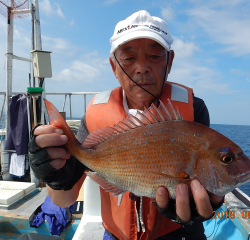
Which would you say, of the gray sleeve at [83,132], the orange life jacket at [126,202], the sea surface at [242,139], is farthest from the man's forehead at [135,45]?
the sea surface at [242,139]

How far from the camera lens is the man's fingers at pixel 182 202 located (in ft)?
4.36

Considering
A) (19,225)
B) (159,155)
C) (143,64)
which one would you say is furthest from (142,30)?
(19,225)

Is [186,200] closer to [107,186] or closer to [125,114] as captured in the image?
[107,186]

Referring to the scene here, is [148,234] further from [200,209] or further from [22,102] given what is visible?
[22,102]

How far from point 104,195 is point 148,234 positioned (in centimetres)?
63

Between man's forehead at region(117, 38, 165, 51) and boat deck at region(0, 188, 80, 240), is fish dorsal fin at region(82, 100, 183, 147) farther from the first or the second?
boat deck at region(0, 188, 80, 240)

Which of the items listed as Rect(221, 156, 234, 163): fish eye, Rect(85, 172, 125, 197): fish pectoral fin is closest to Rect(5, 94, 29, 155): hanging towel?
Rect(85, 172, 125, 197): fish pectoral fin

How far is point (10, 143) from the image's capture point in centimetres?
579

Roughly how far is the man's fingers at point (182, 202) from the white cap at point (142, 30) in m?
1.29

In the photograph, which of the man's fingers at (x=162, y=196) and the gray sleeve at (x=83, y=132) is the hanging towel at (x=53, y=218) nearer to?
the gray sleeve at (x=83, y=132)

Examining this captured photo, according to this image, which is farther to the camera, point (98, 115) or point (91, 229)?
point (91, 229)

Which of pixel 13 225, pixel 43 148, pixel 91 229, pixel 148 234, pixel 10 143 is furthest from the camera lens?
pixel 10 143

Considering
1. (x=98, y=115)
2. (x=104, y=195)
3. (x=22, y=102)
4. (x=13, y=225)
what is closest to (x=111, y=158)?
(x=98, y=115)

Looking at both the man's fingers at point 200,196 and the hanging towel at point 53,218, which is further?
the hanging towel at point 53,218
